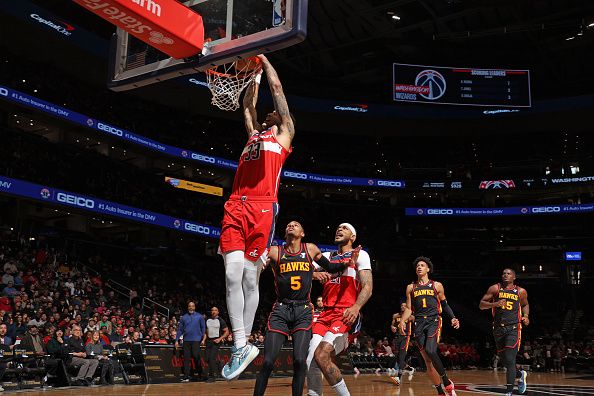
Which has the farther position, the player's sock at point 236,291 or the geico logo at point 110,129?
the geico logo at point 110,129

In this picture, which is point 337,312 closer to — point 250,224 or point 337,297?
point 337,297

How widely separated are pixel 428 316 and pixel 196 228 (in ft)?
72.6

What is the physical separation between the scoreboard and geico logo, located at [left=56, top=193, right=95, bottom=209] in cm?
1687

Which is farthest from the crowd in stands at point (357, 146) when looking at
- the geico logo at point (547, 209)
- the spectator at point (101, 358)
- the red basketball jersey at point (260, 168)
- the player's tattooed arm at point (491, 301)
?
the red basketball jersey at point (260, 168)

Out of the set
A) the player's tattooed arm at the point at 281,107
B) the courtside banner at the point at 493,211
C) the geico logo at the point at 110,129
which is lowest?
the player's tattooed arm at the point at 281,107

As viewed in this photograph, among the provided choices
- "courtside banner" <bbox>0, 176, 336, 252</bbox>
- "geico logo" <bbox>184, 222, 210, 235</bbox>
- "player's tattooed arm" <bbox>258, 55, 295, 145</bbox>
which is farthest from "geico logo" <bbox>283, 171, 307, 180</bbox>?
"player's tattooed arm" <bbox>258, 55, 295, 145</bbox>

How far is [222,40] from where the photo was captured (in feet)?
20.6

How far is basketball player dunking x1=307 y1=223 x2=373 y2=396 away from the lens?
764 cm

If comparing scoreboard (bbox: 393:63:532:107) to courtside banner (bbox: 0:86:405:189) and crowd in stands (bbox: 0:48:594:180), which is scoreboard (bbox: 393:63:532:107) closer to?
courtside banner (bbox: 0:86:405:189)

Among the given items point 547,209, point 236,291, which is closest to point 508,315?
point 236,291

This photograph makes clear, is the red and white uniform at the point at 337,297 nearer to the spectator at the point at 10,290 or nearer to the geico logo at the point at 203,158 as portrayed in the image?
the spectator at the point at 10,290

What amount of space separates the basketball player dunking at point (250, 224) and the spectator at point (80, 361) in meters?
10.4

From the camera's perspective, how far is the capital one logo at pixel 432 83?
114ft

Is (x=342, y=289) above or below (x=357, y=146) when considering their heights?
below
